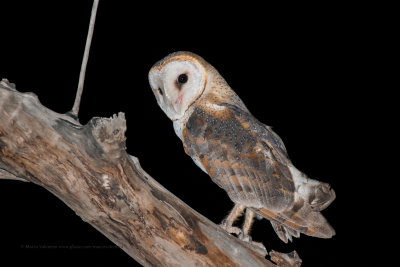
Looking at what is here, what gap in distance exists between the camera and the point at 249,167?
197cm

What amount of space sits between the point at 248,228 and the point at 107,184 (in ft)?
2.73

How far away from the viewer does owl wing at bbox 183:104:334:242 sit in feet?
6.38

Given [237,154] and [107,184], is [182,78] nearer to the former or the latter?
[237,154]

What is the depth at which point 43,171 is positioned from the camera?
1647mm

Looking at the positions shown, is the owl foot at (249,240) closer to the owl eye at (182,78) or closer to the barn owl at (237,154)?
the barn owl at (237,154)

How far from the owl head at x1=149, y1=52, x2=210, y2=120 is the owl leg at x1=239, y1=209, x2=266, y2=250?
2.06 ft

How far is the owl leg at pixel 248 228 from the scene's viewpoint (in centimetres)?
203

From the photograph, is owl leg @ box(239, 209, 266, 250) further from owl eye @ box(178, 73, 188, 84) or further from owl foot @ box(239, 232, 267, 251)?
owl eye @ box(178, 73, 188, 84)

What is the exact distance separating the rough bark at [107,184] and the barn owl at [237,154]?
0.23m

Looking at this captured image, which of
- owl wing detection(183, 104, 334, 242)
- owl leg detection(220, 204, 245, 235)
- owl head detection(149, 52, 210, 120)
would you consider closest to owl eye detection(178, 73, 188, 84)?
owl head detection(149, 52, 210, 120)

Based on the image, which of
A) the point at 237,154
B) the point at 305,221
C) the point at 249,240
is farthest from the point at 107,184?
the point at 305,221

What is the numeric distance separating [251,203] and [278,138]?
0.45 metres

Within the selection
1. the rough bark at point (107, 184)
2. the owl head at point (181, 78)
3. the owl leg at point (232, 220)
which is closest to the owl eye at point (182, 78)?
the owl head at point (181, 78)

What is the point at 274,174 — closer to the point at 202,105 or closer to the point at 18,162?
the point at 202,105
